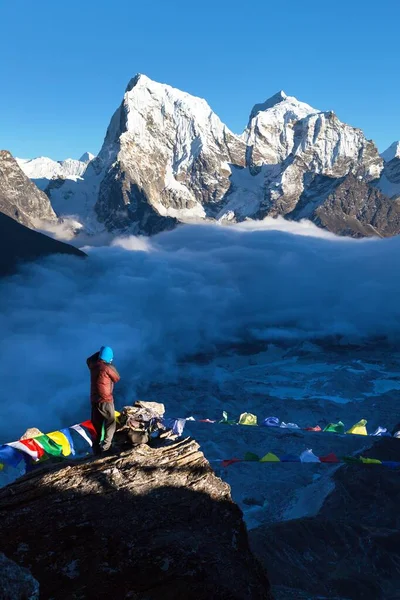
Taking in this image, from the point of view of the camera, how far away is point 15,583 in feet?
33.5

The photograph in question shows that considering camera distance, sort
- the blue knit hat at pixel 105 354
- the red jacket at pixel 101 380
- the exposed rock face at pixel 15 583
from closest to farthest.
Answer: the exposed rock face at pixel 15 583 < the red jacket at pixel 101 380 < the blue knit hat at pixel 105 354

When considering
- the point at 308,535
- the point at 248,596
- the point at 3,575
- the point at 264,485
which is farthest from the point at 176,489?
the point at 264,485

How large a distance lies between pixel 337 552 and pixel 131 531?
6301 cm

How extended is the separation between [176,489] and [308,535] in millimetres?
60446

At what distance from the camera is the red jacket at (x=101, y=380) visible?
17.0 metres

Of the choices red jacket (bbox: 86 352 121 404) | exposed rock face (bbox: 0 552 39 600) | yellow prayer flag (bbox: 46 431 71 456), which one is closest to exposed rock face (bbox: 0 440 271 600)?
red jacket (bbox: 86 352 121 404)

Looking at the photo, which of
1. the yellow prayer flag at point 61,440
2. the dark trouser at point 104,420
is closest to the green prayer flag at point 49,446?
the yellow prayer flag at point 61,440

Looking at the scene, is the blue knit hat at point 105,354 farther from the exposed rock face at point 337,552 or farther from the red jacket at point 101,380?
the exposed rock face at point 337,552

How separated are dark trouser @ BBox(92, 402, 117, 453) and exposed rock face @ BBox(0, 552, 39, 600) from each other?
21.5 ft

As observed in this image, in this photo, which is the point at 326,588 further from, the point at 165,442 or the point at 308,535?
the point at 165,442

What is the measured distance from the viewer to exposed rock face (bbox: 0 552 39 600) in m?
10.0

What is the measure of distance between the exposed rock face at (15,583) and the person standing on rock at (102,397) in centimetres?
658

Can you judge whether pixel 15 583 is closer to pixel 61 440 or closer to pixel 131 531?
pixel 131 531

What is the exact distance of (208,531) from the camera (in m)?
15.7
